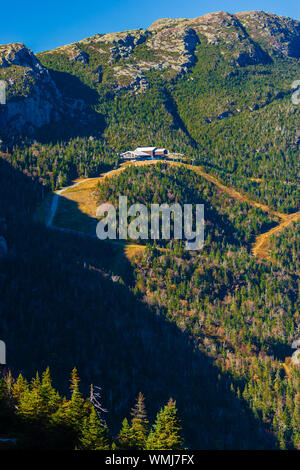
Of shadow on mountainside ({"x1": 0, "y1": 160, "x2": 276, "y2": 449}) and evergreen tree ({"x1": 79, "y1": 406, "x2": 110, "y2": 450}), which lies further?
shadow on mountainside ({"x1": 0, "y1": 160, "x2": 276, "y2": 449})

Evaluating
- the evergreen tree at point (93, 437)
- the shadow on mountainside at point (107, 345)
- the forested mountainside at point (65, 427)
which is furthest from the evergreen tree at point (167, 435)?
the shadow on mountainside at point (107, 345)

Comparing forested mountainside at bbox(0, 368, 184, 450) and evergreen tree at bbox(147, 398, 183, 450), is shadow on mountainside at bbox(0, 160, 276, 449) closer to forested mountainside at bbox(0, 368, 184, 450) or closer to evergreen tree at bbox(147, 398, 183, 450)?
forested mountainside at bbox(0, 368, 184, 450)

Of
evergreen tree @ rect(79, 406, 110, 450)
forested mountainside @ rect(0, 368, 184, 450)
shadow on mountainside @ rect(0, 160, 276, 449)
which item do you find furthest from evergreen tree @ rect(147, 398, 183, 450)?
shadow on mountainside @ rect(0, 160, 276, 449)

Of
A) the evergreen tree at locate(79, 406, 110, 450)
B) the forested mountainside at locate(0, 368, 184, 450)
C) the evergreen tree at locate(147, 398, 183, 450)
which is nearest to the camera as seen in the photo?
the evergreen tree at locate(147, 398, 183, 450)

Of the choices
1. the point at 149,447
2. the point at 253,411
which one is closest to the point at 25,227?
the point at 253,411

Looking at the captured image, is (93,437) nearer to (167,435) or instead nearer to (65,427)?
(65,427)

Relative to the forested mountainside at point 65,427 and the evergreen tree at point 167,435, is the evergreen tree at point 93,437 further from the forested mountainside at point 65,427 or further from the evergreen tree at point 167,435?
the evergreen tree at point 167,435
